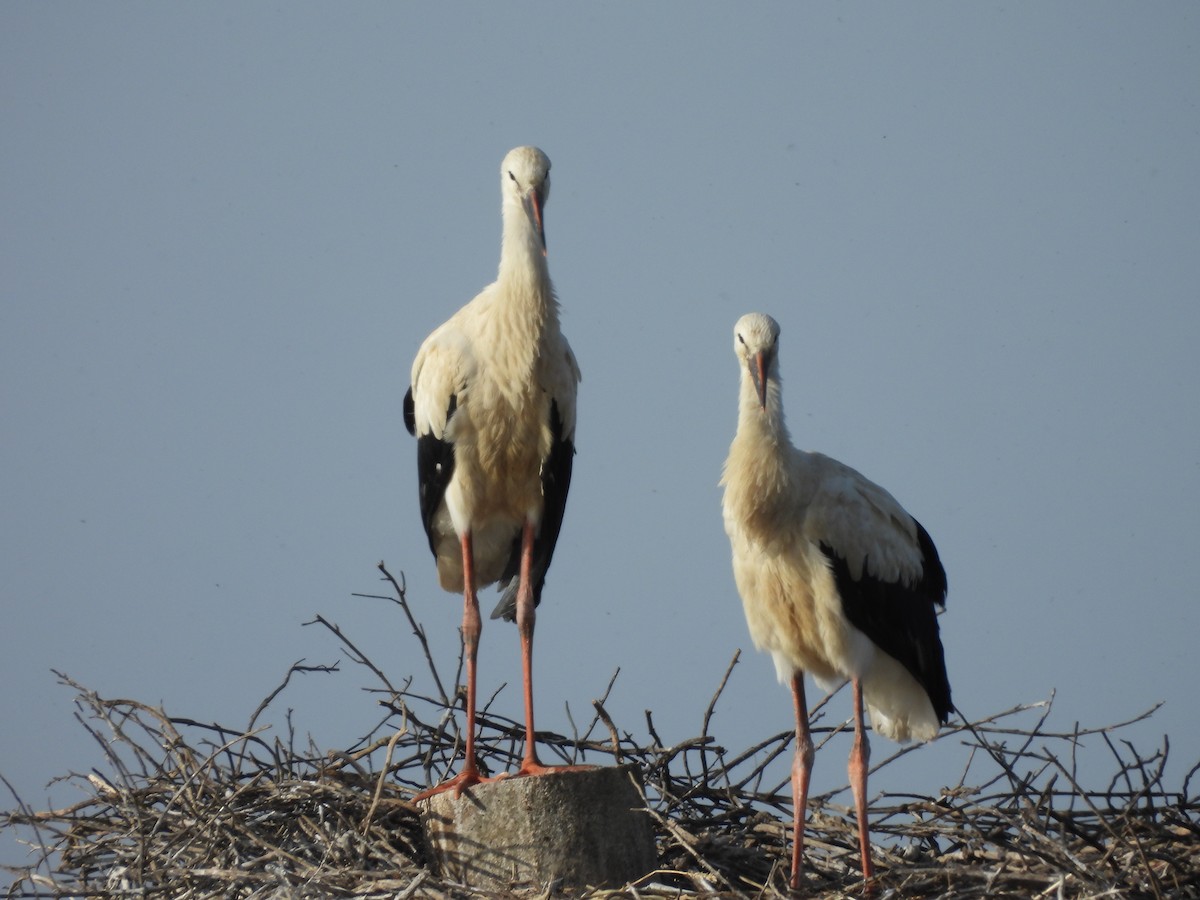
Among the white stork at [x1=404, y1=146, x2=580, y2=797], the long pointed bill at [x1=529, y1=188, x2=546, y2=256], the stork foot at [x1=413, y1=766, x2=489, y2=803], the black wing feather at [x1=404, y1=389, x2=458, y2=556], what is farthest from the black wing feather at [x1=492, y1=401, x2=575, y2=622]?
the stork foot at [x1=413, y1=766, x2=489, y2=803]

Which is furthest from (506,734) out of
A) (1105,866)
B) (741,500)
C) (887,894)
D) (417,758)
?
(1105,866)

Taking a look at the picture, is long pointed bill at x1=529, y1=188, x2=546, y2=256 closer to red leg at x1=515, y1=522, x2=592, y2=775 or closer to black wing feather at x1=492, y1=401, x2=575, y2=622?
black wing feather at x1=492, y1=401, x2=575, y2=622

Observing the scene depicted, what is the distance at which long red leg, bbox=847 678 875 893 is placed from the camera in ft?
17.4

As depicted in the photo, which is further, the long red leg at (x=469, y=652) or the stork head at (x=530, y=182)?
the stork head at (x=530, y=182)

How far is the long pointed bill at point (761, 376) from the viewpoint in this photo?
18.2 ft

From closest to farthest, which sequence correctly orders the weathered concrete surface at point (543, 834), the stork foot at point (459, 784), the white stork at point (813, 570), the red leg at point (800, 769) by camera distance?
the weathered concrete surface at point (543, 834)
the stork foot at point (459, 784)
the red leg at point (800, 769)
the white stork at point (813, 570)

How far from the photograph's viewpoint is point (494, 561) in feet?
19.3

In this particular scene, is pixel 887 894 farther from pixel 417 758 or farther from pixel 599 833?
pixel 417 758

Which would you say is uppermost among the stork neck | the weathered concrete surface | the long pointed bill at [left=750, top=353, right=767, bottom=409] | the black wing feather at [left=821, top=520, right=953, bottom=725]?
the stork neck

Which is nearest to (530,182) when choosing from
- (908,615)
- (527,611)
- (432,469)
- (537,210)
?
(537,210)

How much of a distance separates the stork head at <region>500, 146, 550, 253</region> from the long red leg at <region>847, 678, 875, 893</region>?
1772mm

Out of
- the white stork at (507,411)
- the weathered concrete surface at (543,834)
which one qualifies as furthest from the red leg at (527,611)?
the weathered concrete surface at (543,834)

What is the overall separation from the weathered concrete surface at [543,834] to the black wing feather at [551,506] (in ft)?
3.17

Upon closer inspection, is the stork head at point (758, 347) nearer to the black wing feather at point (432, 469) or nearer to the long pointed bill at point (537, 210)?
the long pointed bill at point (537, 210)
